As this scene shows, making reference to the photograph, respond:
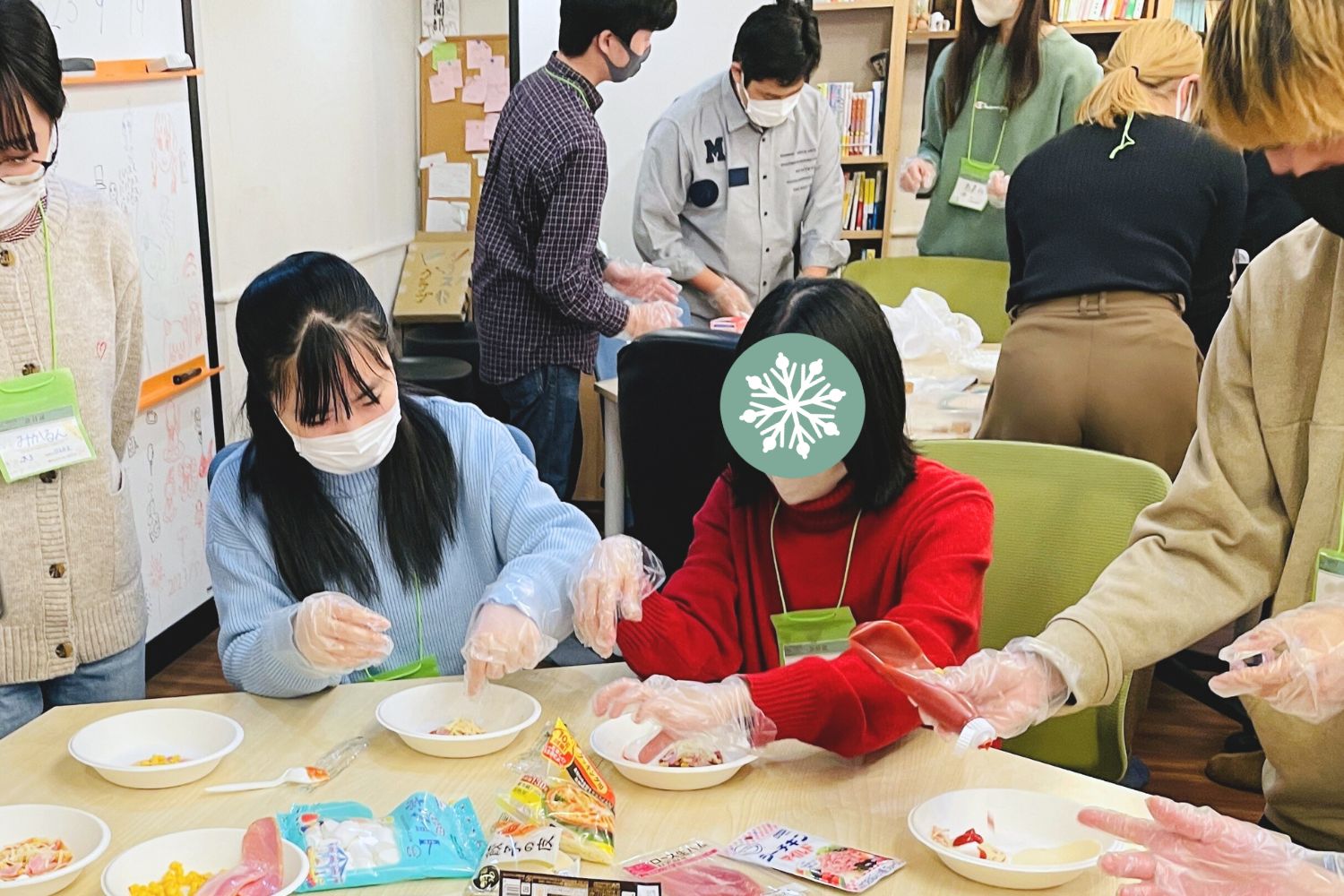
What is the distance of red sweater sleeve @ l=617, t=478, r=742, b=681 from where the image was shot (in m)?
1.49

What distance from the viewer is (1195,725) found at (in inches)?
117

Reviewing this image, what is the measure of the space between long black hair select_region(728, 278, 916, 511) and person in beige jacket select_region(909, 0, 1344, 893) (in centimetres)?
29

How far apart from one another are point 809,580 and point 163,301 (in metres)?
2.28

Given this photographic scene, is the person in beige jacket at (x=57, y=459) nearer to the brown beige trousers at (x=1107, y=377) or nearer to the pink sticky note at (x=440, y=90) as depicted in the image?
the brown beige trousers at (x=1107, y=377)

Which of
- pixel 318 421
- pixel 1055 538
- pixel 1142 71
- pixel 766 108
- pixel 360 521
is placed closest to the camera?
pixel 318 421

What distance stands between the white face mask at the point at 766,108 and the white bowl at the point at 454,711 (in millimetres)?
2377

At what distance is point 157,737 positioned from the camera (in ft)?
4.47

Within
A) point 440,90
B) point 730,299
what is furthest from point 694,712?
point 440,90

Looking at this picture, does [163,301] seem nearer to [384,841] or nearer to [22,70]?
[22,70]

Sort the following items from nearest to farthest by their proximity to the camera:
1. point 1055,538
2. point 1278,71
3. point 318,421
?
point 1278,71
point 318,421
point 1055,538

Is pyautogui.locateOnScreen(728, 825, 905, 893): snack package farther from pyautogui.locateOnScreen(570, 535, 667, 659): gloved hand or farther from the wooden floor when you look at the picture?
the wooden floor

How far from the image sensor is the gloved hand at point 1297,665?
1.04m

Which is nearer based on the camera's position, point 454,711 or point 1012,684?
point 1012,684
